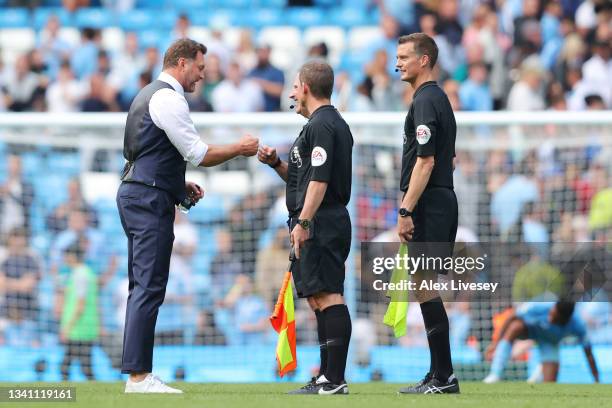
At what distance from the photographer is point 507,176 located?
13219 mm

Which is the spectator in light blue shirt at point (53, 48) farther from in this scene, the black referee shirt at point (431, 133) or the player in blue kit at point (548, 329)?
the black referee shirt at point (431, 133)

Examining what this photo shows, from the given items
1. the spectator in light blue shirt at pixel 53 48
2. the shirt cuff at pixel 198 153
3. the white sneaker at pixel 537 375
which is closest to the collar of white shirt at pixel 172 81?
the shirt cuff at pixel 198 153

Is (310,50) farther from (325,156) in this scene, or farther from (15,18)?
(325,156)

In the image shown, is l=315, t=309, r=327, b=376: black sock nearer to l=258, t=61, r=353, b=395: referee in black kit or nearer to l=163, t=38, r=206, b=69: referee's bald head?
l=258, t=61, r=353, b=395: referee in black kit

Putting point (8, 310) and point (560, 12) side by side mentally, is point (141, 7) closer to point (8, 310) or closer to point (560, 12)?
point (560, 12)

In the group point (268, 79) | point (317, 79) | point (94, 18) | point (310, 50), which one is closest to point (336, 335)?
point (317, 79)

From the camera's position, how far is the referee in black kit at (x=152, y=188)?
28.1 feet

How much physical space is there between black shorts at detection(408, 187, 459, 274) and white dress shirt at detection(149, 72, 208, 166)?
1.43 metres

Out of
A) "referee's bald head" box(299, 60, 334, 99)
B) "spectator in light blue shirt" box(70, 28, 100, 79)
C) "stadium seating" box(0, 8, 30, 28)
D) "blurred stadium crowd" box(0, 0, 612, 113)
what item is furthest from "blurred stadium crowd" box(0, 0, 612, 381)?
"stadium seating" box(0, 8, 30, 28)

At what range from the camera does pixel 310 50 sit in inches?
723

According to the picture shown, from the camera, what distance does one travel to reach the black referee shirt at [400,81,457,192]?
8.46 m

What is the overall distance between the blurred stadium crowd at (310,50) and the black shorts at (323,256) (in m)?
7.81

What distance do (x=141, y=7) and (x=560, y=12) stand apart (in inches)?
257

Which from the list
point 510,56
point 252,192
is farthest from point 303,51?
point 252,192
